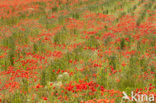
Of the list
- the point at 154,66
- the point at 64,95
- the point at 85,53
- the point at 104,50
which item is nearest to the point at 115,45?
the point at 104,50

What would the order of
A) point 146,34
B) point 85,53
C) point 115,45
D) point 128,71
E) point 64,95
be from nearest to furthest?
1. point 64,95
2. point 128,71
3. point 85,53
4. point 115,45
5. point 146,34

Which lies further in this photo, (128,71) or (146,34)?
(146,34)

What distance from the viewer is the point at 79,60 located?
20.7ft

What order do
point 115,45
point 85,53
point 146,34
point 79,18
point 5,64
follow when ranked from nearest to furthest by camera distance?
point 5,64, point 85,53, point 115,45, point 146,34, point 79,18

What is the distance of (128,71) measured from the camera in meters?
5.41

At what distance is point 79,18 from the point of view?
11.4m

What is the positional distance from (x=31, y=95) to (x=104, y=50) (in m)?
3.18

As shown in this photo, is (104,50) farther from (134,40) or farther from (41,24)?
(41,24)

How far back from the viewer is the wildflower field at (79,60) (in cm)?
450

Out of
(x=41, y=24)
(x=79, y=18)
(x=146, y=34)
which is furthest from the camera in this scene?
(x=79, y=18)

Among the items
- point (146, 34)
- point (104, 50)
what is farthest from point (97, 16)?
point (104, 50)

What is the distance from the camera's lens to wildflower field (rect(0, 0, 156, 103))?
450cm

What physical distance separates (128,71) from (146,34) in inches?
122

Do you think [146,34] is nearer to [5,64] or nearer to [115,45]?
[115,45]
